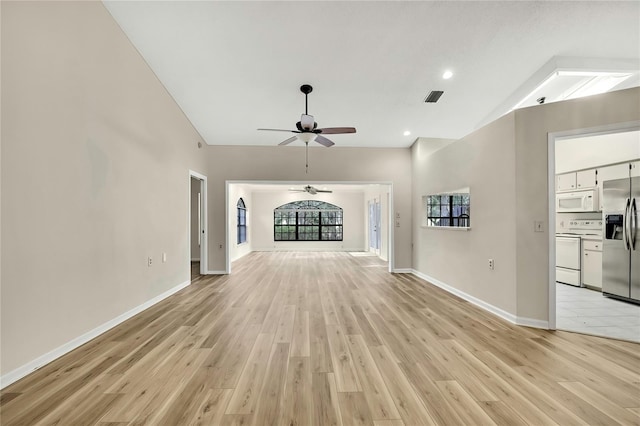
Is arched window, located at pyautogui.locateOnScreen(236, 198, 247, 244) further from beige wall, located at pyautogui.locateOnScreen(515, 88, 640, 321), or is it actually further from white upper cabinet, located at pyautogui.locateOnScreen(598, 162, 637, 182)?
white upper cabinet, located at pyautogui.locateOnScreen(598, 162, 637, 182)

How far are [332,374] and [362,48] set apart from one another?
11.7 ft

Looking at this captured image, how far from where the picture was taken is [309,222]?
37.5 feet

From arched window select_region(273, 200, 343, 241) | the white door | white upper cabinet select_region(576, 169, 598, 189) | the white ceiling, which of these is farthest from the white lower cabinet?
arched window select_region(273, 200, 343, 241)

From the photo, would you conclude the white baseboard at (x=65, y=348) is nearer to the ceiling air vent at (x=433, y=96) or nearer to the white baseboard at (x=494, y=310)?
the white baseboard at (x=494, y=310)

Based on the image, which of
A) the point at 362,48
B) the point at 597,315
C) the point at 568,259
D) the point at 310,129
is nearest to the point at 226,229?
the point at 310,129

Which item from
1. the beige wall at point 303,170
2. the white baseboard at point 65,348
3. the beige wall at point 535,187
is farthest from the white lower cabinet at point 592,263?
the white baseboard at point 65,348

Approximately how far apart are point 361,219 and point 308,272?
5587mm

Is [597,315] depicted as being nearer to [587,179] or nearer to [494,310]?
[494,310]

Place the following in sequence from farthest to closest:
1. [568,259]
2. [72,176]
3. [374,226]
Answer: [374,226]
[568,259]
[72,176]

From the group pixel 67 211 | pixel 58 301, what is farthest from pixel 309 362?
pixel 67 211

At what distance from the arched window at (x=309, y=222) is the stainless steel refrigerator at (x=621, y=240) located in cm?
812

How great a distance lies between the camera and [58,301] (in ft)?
7.80

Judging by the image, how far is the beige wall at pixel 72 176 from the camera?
2.04 metres

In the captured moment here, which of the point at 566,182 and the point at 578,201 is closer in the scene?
the point at 578,201
